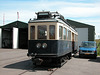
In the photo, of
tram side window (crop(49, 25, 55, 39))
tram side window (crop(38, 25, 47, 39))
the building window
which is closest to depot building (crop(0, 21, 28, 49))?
the building window

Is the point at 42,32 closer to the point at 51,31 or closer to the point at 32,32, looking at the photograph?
the point at 51,31

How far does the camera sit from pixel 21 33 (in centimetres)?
4419

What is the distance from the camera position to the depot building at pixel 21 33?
1308 inches

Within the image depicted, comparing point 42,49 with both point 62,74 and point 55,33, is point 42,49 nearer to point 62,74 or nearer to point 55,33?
point 55,33

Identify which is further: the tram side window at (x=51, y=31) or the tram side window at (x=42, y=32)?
the tram side window at (x=42, y=32)

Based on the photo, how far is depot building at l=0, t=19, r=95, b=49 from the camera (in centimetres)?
3322

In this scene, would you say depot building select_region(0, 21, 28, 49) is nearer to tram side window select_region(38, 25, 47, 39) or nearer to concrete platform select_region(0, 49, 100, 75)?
concrete platform select_region(0, 49, 100, 75)

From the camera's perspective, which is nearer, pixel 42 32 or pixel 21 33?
pixel 42 32

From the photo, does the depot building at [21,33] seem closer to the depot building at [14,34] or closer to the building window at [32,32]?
the depot building at [14,34]

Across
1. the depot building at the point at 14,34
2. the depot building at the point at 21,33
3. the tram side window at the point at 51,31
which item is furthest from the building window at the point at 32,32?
the depot building at the point at 14,34

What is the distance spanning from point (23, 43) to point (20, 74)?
119 ft

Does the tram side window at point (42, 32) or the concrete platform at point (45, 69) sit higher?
the tram side window at point (42, 32)

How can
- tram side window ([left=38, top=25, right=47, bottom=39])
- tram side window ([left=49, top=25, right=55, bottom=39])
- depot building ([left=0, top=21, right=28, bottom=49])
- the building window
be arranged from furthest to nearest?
depot building ([left=0, top=21, right=28, bottom=49]) < the building window < tram side window ([left=38, top=25, right=47, bottom=39]) < tram side window ([left=49, top=25, right=55, bottom=39])

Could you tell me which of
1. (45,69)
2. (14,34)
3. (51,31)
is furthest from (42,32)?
(14,34)
